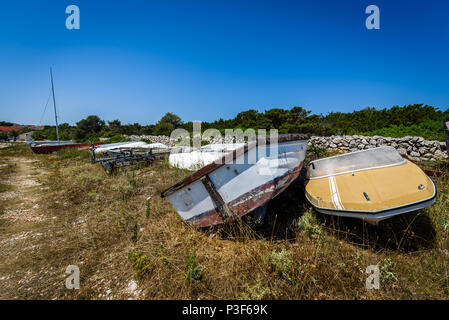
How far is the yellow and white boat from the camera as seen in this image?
233 centimetres

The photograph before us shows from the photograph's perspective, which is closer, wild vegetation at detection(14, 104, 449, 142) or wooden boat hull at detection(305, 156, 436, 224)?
wooden boat hull at detection(305, 156, 436, 224)

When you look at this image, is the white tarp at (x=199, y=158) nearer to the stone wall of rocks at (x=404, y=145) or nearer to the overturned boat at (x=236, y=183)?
the overturned boat at (x=236, y=183)

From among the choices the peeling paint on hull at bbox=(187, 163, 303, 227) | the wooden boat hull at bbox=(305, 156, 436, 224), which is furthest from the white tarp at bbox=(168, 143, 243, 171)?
the wooden boat hull at bbox=(305, 156, 436, 224)

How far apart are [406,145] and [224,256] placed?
10.8m

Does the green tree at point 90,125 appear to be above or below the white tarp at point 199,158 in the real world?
above

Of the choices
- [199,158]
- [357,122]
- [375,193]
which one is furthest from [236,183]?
[357,122]

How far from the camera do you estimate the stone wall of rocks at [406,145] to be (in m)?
7.41

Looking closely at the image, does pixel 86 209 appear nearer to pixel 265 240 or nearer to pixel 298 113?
pixel 265 240

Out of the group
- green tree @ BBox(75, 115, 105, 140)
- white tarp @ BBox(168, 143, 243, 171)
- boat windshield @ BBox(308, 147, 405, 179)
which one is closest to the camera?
boat windshield @ BBox(308, 147, 405, 179)

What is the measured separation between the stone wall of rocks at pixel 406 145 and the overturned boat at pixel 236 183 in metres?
9.15

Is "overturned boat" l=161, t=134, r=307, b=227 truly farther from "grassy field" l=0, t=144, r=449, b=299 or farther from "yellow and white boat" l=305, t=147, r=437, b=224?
"yellow and white boat" l=305, t=147, r=437, b=224

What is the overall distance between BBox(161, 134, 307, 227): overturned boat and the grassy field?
37 cm

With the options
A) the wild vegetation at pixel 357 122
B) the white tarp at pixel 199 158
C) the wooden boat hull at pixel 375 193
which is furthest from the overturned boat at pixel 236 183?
the wild vegetation at pixel 357 122

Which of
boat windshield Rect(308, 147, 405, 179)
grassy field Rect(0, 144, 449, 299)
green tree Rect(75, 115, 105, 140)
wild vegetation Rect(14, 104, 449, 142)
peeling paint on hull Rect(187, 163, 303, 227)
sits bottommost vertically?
grassy field Rect(0, 144, 449, 299)
